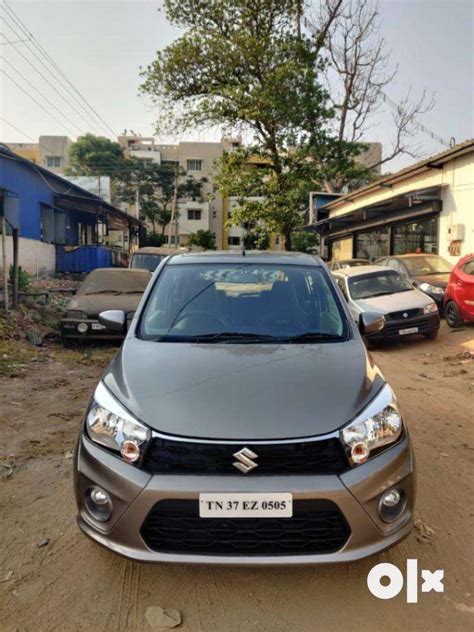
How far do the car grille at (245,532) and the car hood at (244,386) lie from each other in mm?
336

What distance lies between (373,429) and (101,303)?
7162mm

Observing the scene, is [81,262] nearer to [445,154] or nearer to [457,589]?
[445,154]

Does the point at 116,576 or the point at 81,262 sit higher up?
the point at 81,262

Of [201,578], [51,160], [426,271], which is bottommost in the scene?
[201,578]

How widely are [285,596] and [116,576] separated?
0.85 metres

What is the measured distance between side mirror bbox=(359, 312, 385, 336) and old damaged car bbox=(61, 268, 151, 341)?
456 cm

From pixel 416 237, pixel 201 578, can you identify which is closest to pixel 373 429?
pixel 201 578

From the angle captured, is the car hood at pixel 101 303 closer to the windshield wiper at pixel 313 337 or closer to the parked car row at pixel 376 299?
the parked car row at pixel 376 299

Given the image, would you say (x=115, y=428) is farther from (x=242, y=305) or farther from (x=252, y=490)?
(x=242, y=305)

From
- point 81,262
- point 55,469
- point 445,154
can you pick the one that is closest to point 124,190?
point 81,262

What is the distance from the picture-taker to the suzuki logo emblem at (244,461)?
221 cm

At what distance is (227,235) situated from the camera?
5825 centimetres

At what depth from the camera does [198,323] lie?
11.1ft

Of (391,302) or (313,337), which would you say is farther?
(391,302)
